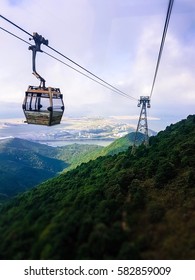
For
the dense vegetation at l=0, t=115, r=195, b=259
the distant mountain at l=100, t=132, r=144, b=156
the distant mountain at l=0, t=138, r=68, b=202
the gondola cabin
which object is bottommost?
the distant mountain at l=0, t=138, r=68, b=202

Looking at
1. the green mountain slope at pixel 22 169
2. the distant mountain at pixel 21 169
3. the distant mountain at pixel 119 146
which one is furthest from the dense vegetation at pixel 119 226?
the distant mountain at pixel 119 146

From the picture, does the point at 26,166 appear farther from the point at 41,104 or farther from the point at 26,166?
the point at 41,104

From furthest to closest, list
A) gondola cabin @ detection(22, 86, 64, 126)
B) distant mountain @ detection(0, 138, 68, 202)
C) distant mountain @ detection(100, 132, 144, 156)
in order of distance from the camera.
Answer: distant mountain @ detection(100, 132, 144, 156) < distant mountain @ detection(0, 138, 68, 202) < gondola cabin @ detection(22, 86, 64, 126)

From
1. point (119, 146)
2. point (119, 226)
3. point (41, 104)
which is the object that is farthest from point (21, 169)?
point (119, 226)

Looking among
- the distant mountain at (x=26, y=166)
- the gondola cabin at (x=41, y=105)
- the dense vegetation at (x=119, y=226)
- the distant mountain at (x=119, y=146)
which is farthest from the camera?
the distant mountain at (x=119, y=146)

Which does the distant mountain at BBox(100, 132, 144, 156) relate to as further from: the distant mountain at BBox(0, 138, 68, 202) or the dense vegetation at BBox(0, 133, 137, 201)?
the distant mountain at BBox(0, 138, 68, 202)

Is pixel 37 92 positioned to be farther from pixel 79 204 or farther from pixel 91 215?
pixel 79 204

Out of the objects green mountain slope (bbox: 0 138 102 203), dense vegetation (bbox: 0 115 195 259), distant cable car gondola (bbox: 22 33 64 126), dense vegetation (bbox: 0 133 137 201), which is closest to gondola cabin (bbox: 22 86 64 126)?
distant cable car gondola (bbox: 22 33 64 126)

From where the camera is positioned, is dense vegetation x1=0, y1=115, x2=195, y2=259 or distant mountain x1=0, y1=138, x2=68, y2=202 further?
distant mountain x1=0, y1=138, x2=68, y2=202

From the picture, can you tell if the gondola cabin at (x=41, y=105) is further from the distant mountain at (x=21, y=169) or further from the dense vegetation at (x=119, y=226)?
the distant mountain at (x=21, y=169)
